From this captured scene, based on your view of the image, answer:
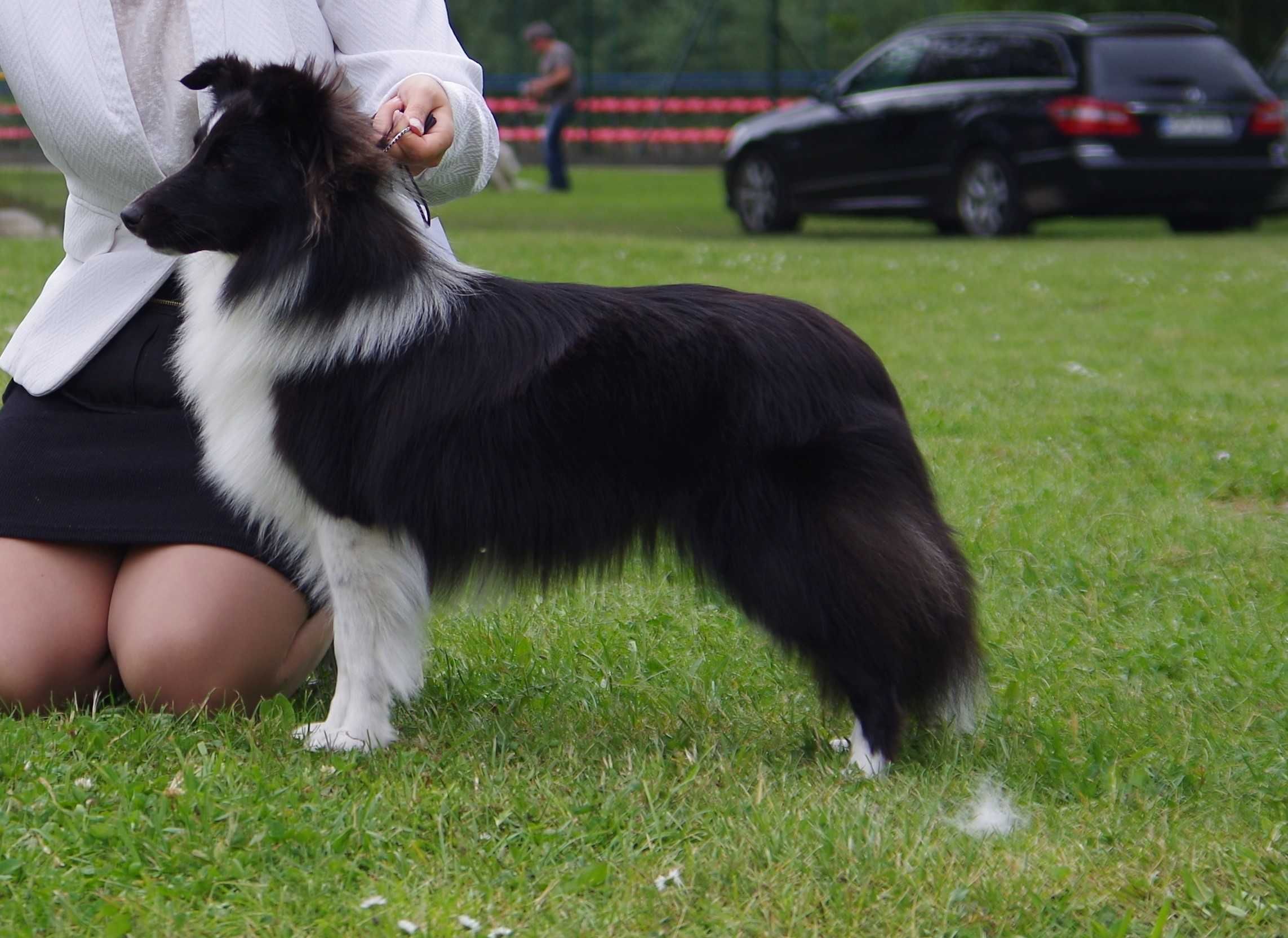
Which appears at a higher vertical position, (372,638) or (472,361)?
(472,361)

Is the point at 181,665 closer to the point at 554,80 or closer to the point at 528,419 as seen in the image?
the point at 528,419

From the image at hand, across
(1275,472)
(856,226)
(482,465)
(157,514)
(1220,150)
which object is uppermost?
(482,465)

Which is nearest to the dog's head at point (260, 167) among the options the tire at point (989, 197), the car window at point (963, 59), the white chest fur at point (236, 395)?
the white chest fur at point (236, 395)

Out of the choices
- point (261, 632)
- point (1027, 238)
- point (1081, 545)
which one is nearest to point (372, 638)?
point (261, 632)

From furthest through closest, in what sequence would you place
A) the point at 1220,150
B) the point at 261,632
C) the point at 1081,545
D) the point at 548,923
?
the point at 1220,150 → the point at 1081,545 → the point at 261,632 → the point at 548,923

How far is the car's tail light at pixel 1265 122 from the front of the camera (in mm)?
13258

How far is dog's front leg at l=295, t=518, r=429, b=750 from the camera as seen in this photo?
3.04m

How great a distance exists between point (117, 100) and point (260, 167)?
61 cm

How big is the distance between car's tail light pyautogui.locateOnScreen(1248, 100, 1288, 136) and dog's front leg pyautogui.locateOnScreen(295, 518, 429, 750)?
12.1 metres

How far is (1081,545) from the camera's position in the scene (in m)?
4.73

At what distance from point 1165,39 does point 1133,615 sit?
10.8m

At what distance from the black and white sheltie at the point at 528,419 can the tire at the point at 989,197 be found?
10.8 meters

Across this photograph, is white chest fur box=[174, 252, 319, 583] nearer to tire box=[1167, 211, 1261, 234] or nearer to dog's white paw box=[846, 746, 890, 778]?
dog's white paw box=[846, 746, 890, 778]

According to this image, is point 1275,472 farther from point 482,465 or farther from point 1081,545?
point 482,465
